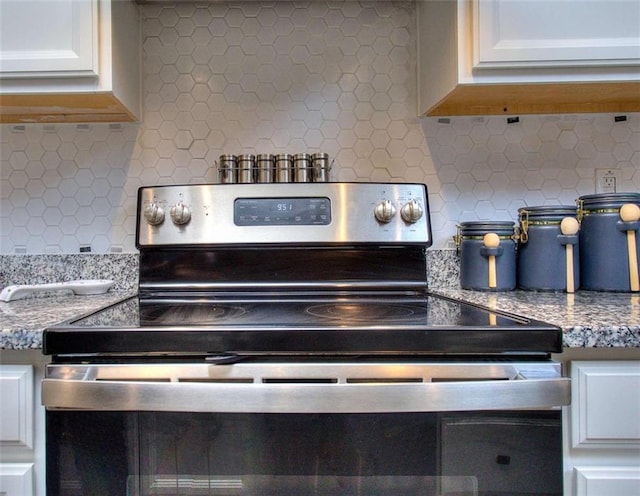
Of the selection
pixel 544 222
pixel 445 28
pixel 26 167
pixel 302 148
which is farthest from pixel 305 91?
pixel 26 167

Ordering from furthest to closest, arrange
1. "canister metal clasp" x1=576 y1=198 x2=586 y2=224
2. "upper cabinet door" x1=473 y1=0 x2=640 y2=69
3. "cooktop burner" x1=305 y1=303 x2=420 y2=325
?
"canister metal clasp" x1=576 y1=198 x2=586 y2=224
"upper cabinet door" x1=473 y1=0 x2=640 y2=69
"cooktop burner" x1=305 y1=303 x2=420 y2=325

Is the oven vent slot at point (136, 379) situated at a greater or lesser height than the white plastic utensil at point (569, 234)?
lesser

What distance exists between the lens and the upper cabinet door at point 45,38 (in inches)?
38.2

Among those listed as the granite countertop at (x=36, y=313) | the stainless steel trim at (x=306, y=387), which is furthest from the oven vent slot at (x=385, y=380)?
the granite countertop at (x=36, y=313)

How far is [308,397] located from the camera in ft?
1.97

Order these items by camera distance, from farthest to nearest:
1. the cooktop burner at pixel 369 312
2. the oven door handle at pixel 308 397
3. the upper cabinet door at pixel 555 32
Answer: the upper cabinet door at pixel 555 32 < the cooktop burner at pixel 369 312 < the oven door handle at pixel 308 397

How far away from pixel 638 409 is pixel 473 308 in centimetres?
31

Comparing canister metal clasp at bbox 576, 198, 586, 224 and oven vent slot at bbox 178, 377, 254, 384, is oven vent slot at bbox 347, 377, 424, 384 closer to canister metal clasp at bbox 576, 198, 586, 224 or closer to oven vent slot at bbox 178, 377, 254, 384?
oven vent slot at bbox 178, 377, 254, 384

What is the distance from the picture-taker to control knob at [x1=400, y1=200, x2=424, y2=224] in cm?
108

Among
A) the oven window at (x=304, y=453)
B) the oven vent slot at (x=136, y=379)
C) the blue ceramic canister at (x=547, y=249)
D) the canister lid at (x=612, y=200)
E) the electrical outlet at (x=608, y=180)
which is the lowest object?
the oven window at (x=304, y=453)

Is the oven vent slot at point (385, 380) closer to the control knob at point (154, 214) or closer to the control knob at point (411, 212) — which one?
the control knob at point (411, 212)

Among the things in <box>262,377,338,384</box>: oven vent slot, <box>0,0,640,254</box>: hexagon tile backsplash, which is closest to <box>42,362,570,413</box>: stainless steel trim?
<box>262,377,338,384</box>: oven vent slot

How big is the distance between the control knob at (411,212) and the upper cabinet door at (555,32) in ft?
1.17

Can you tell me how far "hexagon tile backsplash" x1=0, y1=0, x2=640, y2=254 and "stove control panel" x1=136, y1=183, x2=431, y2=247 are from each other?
202mm
